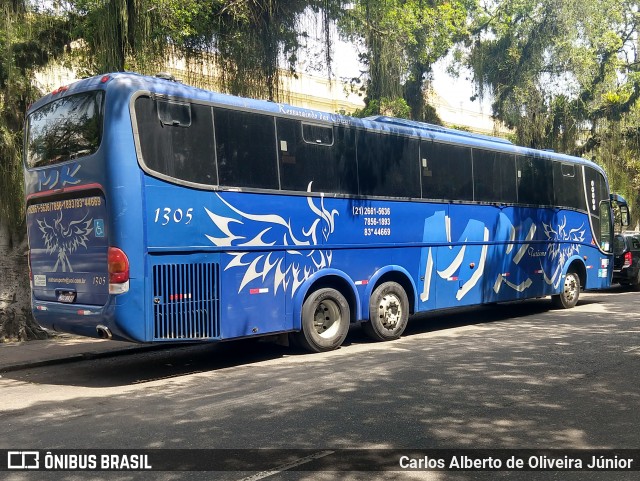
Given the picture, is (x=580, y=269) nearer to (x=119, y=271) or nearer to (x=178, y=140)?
(x=178, y=140)

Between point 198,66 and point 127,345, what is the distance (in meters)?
5.56

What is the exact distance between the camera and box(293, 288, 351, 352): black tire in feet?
32.9

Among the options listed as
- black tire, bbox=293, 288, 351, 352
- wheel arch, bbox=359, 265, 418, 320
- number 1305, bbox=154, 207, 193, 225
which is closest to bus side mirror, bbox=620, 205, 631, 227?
wheel arch, bbox=359, 265, 418, 320

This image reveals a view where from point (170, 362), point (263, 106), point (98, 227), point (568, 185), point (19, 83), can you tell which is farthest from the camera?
point (568, 185)

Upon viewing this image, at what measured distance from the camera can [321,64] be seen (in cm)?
1456

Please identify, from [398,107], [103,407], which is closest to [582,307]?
[398,107]

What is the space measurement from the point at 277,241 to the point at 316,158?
1.50 metres

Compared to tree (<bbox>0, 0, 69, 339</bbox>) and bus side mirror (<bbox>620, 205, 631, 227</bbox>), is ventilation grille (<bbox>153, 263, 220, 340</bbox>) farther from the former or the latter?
bus side mirror (<bbox>620, 205, 631, 227</bbox>)

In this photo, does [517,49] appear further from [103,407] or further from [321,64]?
[103,407]

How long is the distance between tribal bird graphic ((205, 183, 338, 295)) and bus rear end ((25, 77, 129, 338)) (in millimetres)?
1375

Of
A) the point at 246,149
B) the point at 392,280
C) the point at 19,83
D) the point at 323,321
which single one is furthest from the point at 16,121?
the point at 392,280

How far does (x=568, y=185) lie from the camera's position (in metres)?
15.7

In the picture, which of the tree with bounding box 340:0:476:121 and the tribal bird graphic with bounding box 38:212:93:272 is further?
the tree with bounding box 340:0:476:121

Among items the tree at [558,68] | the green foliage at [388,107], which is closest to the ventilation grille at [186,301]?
the green foliage at [388,107]
